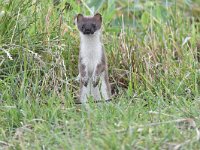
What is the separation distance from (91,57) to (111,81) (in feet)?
2.38

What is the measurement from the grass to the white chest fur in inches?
10.6

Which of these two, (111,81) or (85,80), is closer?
(85,80)

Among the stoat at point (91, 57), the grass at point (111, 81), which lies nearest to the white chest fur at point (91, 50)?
the stoat at point (91, 57)

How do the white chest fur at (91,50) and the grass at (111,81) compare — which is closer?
the grass at (111,81)

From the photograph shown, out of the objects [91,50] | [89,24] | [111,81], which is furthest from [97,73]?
[111,81]

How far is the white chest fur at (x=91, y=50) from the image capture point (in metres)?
6.46

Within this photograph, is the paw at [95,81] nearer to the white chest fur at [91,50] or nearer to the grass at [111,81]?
the white chest fur at [91,50]

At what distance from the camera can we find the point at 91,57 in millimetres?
6488

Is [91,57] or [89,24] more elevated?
[89,24]

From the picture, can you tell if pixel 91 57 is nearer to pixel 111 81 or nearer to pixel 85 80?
pixel 85 80

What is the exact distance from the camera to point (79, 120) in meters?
5.26

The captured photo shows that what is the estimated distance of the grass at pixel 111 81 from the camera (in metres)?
4.85

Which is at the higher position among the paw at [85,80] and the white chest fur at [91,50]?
the white chest fur at [91,50]

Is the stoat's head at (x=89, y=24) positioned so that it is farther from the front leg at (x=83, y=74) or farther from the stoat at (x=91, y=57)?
the front leg at (x=83, y=74)
